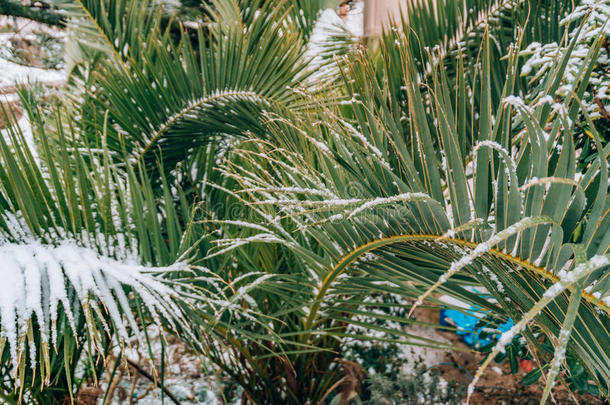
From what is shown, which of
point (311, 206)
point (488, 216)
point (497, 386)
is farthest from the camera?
point (497, 386)

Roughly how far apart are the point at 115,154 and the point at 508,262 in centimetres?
132

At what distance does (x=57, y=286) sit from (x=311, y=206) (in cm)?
45

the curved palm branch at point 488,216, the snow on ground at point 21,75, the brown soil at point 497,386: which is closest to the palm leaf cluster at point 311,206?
the curved palm branch at point 488,216

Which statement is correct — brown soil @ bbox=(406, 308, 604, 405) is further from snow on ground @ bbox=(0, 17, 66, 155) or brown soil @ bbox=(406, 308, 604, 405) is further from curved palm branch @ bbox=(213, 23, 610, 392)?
snow on ground @ bbox=(0, 17, 66, 155)

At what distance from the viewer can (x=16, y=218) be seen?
947 mm

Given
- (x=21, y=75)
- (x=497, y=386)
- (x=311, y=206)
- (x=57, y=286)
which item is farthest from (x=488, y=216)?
(x=497, y=386)

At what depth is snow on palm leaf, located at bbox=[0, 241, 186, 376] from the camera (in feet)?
2.49

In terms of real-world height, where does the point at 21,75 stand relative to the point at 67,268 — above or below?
above

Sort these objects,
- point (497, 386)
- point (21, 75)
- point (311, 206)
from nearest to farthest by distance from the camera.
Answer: point (311, 206), point (21, 75), point (497, 386)

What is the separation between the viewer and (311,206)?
901 mm

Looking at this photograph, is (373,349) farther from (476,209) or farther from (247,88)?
(476,209)

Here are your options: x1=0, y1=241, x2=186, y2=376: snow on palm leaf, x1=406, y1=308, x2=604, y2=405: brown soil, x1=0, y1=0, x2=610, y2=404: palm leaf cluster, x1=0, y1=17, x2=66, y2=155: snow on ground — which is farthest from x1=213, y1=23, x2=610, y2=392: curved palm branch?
x1=406, y1=308, x2=604, y2=405: brown soil

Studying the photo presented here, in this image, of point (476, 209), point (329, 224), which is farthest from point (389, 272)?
point (476, 209)

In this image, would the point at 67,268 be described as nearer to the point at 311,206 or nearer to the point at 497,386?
the point at 311,206
